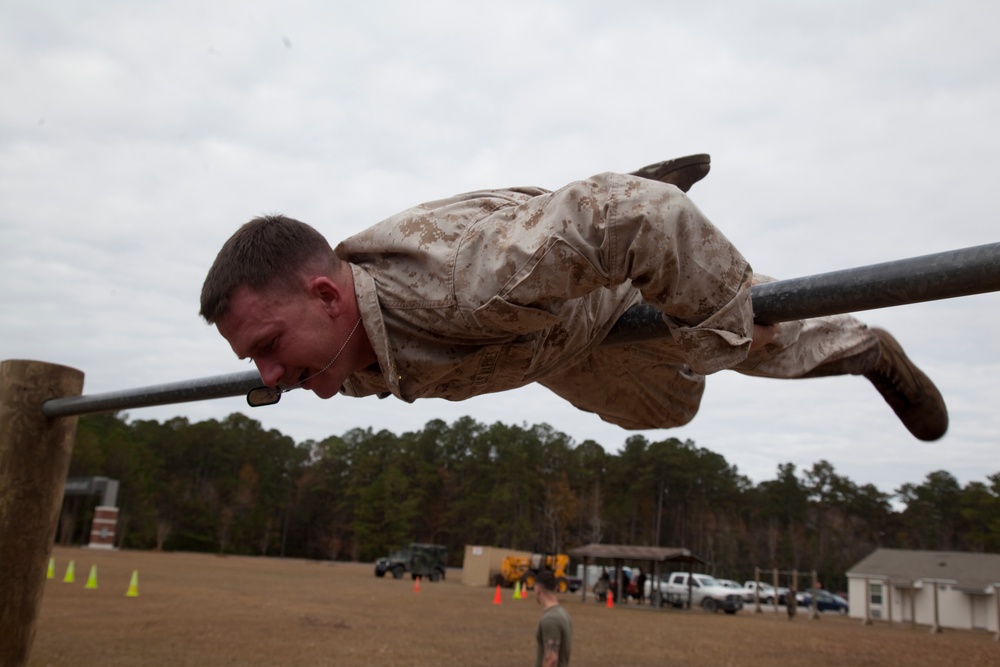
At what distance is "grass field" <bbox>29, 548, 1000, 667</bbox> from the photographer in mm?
10453

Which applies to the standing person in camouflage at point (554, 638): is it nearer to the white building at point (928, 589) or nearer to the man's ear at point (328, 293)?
the man's ear at point (328, 293)

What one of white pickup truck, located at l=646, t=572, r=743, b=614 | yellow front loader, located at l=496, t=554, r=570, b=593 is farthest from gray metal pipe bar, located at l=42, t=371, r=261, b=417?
yellow front loader, located at l=496, t=554, r=570, b=593

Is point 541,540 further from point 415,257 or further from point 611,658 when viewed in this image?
point 415,257

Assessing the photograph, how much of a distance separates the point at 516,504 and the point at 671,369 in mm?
65587

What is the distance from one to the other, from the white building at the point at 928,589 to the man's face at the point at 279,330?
97.4 ft

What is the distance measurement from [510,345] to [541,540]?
65957mm

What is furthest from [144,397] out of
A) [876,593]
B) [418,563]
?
[876,593]

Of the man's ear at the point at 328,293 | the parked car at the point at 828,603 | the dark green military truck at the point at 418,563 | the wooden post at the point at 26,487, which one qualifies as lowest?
the parked car at the point at 828,603

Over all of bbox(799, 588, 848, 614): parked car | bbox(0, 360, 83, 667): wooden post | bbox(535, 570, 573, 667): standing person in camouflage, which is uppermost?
bbox(0, 360, 83, 667): wooden post

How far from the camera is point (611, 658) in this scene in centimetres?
1244

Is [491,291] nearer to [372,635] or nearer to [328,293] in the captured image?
[328,293]

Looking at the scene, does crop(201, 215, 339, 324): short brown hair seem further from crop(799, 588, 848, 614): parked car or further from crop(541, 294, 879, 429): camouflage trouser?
crop(799, 588, 848, 614): parked car

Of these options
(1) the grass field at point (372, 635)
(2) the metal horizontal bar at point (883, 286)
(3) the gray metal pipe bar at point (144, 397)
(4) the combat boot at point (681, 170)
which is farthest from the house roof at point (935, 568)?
(2) the metal horizontal bar at point (883, 286)

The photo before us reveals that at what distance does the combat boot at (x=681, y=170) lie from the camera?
177 cm
